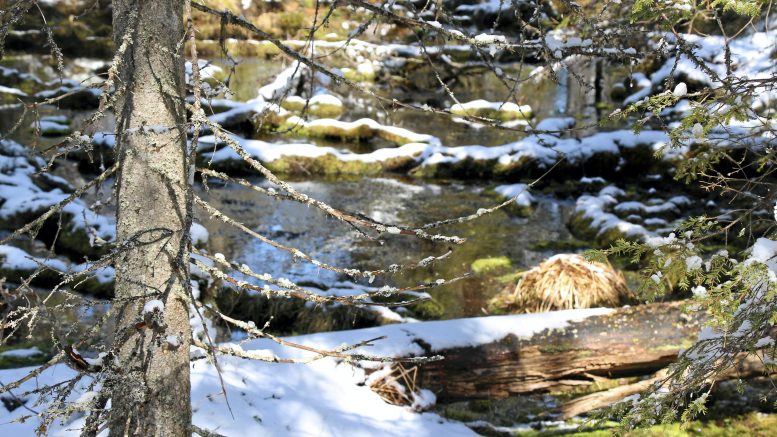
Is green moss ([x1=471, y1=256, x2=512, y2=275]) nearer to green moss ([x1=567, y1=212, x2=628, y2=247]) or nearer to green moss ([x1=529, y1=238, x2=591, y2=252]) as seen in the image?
green moss ([x1=529, y1=238, x2=591, y2=252])

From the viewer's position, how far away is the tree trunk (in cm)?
238

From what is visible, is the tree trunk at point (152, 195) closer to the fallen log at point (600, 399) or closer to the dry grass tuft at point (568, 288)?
the fallen log at point (600, 399)

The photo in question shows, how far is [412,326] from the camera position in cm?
→ 536

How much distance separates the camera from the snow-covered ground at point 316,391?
4.11 meters

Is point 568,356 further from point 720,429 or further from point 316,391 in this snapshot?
point 316,391

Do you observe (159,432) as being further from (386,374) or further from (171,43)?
(386,374)

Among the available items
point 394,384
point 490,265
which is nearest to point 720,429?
point 394,384

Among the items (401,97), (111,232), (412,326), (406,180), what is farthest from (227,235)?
(401,97)

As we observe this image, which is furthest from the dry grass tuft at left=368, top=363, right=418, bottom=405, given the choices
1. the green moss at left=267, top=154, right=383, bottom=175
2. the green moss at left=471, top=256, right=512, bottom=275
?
the green moss at left=267, top=154, right=383, bottom=175

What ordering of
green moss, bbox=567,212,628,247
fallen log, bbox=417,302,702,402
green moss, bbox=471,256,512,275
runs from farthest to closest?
green moss, bbox=567,212,628,247 → green moss, bbox=471,256,512,275 → fallen log, bbox=417,302,702,402

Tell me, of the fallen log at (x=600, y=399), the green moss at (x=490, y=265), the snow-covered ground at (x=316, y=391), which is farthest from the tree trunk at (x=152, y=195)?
the green moss at (x=490, y=265)

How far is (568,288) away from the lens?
24.3 ft

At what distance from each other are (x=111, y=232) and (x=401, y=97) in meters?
13.8

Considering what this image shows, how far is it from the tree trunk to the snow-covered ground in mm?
1403
